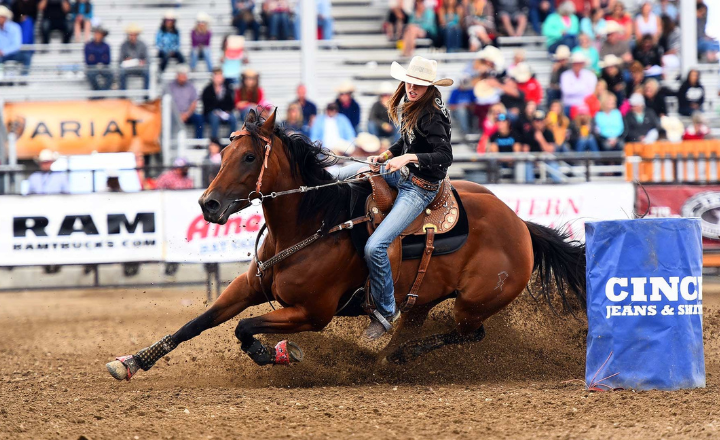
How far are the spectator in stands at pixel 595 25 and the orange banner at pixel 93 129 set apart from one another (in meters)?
7.80

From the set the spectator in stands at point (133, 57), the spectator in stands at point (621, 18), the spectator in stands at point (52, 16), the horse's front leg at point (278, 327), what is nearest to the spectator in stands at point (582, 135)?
the spectator in stands at point (621, 18)

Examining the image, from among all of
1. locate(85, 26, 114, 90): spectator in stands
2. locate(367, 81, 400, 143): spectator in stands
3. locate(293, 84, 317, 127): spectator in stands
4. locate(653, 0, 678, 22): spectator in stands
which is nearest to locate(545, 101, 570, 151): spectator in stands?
locate(367, 81, 400, 143): spectator in stands

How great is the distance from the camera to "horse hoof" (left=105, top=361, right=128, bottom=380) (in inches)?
244

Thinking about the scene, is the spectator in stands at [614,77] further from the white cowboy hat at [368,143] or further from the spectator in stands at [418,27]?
the white cowboy hat at [368,143]

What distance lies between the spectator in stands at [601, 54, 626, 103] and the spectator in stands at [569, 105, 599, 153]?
1225 mm

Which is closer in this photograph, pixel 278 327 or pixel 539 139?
pixel 278 327

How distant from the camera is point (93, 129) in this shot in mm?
14289

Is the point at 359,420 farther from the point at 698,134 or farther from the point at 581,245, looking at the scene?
the point at 698,134

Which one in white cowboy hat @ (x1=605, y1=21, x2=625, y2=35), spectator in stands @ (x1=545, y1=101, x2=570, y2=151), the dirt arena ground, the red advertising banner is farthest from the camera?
white cowboy hat @ (x1=605, y1=21, x2=625, y2=35)

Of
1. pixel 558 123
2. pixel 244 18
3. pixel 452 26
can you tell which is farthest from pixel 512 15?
pixel 244 18

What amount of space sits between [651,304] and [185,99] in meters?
10.3

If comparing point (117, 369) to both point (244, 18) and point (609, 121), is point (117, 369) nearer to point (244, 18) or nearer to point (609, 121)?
point (609, 121)

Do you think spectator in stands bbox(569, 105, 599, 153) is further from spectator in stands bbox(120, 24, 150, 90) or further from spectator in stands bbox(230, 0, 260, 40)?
spectator in stands bbox(120, 24, 150, 90)

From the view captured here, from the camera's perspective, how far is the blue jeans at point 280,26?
1652 centimetres
